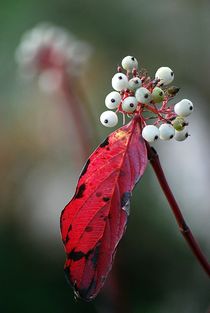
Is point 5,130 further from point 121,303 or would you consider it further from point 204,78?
point 121,303

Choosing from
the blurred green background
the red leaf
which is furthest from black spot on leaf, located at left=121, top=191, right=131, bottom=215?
the blurred green background

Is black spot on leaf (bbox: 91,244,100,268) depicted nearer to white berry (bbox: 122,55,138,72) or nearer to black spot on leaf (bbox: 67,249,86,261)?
black spot on leaf (bbox: 67,249,86,261)

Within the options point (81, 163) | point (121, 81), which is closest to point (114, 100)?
point (121, 81)

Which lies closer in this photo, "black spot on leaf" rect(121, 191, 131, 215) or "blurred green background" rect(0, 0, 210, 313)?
"black spot on leaf" rect(121, 191, 131, 215)

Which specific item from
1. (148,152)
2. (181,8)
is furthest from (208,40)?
(148,152)

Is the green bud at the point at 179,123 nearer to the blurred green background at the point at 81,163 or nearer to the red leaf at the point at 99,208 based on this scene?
the red leaf at the point at 99,208

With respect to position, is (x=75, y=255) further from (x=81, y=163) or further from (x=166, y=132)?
(x=81, y=163)

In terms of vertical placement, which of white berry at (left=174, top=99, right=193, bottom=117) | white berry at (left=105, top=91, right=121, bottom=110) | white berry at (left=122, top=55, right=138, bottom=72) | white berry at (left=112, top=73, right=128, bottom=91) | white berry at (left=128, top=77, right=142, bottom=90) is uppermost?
white berry at (left=122, top=55, right=138, bottom=72)
